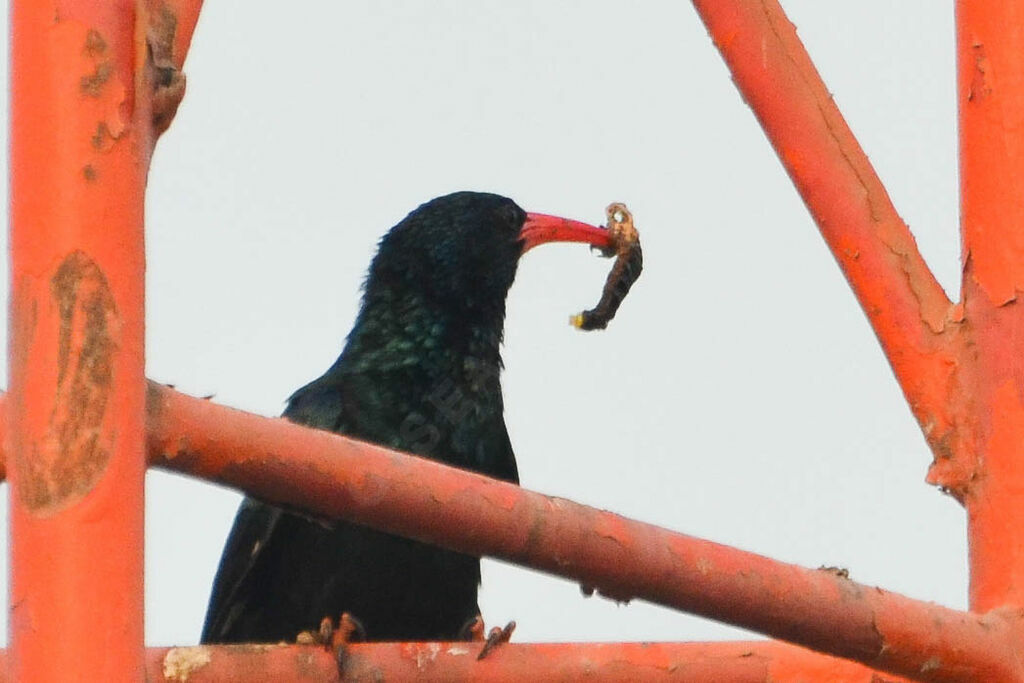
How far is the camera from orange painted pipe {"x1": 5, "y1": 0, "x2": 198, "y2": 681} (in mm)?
2410

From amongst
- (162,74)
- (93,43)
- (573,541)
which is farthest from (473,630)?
(93,43)

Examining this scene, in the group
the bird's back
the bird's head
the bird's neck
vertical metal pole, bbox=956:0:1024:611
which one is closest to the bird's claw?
vertical metal pole, bbox=956:0:1024:611

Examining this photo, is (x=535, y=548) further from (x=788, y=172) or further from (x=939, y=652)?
(x=788, y=172)

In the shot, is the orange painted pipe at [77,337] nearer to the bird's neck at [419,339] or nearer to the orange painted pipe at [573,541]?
the orange painted pipe at [573,541]

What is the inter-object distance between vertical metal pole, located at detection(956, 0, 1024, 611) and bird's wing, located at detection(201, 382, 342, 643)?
2.11 metres

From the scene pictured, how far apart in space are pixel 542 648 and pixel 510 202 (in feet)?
10.9

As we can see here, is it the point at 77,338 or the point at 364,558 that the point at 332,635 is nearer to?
the point at 77,338

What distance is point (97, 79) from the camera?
8.59 ft

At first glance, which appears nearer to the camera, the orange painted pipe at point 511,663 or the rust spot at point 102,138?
the rust spot at point 102,138

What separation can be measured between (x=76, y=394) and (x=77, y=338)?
0.07 meters

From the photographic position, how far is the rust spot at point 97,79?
2609 millimetres

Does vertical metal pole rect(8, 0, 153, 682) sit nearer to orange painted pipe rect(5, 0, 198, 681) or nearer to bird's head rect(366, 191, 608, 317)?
orange painted pipe rect(5, 0, 198, 681)

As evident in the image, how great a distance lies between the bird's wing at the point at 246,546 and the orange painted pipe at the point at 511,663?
1843 millimetres

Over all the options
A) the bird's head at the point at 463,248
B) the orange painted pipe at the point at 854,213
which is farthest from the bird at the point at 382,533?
the orange painted pipe at the point at 854,213
